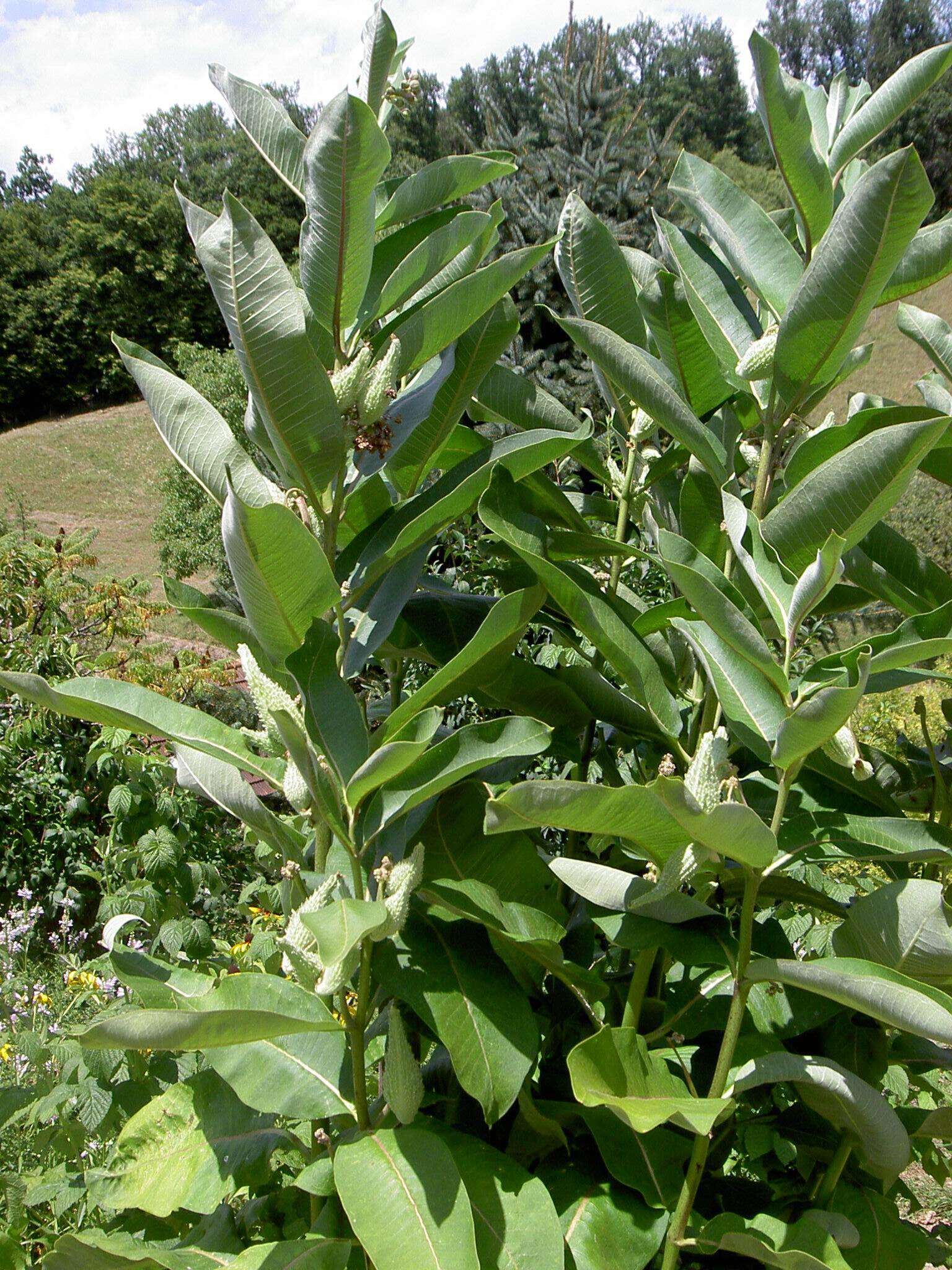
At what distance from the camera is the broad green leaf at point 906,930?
94 centimetres

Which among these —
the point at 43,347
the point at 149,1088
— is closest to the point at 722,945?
the point at 149,1088

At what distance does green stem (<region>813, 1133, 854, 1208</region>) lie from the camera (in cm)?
119

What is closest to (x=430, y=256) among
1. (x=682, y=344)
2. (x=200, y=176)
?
(x=682, y=344)

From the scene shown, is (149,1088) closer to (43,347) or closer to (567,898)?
(567,898)

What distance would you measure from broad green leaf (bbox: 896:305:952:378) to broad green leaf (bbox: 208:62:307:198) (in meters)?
0.79

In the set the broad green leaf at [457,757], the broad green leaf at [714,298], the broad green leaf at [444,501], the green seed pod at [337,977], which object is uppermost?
the broad green leaf at [714,298]

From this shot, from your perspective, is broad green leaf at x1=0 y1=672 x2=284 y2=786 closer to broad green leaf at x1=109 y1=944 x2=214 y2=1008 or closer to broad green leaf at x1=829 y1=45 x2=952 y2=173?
broad green leaf at x1=109 y1=944 x2=214 y2=1008

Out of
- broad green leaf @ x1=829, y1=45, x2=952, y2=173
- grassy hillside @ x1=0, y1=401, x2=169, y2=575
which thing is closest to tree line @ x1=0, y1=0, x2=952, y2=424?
grassy hillside @ x1=0, y1=401, x2=169, y2=575

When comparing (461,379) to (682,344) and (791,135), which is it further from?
(791,135)

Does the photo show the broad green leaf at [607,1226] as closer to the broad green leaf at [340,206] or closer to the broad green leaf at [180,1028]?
the broad green leaf at [180,1028]

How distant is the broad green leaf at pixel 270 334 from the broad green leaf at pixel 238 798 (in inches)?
14.8

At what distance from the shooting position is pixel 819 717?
2.76ft

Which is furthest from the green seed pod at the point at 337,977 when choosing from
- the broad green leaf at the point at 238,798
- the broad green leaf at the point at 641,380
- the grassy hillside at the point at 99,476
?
the grassy hillside at the point at 99,476

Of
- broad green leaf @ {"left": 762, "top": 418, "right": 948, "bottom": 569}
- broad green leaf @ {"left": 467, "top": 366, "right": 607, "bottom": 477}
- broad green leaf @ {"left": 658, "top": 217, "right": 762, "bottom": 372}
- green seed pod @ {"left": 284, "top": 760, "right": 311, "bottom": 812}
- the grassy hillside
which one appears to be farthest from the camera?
the grassy hillside
